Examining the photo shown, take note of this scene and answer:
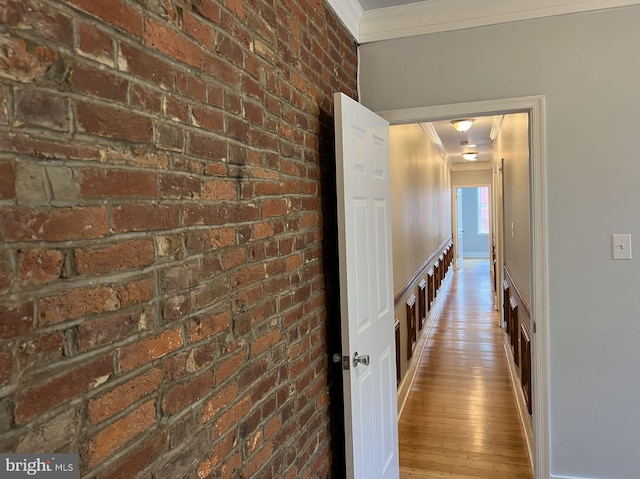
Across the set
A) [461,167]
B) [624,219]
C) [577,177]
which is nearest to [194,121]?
[577,177]

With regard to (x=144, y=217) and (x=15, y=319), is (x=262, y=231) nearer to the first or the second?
(x=144, y=217)

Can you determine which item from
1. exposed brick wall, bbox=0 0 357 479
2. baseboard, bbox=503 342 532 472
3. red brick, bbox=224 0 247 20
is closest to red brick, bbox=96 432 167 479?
exposed brick wall, bbox=0 0 357 479

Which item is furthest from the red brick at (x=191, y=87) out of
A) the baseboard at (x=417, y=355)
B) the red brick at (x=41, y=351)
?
the baseboard at (x=417, y=355)

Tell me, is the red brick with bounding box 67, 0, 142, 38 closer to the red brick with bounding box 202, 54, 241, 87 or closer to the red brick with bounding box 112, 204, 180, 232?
the red brick with bounding box 202, 54, 241, 87

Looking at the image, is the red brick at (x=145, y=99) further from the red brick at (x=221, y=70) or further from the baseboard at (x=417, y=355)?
the baseboard at (x=417, y=355)

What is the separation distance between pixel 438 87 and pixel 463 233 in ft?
41.2

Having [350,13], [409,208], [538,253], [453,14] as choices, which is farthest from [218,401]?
[409,208]

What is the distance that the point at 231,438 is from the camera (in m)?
1.20

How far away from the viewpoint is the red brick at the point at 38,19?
0.65 meters

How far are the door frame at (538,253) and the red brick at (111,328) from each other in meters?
2.03

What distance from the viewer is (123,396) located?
849 mm

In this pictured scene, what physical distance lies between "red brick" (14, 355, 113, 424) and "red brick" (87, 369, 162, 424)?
0.12 feet

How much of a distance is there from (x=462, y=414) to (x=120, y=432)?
10.2 ft

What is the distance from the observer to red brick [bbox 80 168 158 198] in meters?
0.78
